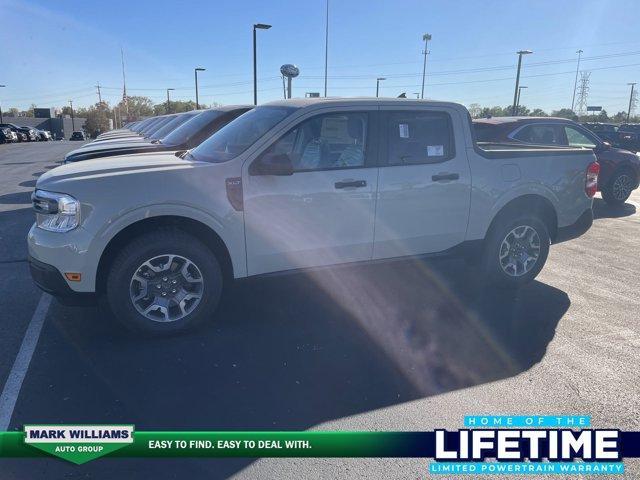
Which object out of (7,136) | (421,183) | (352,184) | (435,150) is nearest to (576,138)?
(435,150)

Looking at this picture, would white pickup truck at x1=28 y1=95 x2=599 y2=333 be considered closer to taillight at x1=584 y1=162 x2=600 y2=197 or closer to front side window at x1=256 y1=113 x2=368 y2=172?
front side window at x1=256 y1=113 x2=368 y2=172

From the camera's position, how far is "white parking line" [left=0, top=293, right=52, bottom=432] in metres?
2.99

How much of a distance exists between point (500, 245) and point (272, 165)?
269 centimetres

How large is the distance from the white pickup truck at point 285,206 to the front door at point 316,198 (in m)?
0.01

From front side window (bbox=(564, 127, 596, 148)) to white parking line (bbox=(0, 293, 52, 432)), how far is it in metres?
9.28

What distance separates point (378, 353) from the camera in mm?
3850

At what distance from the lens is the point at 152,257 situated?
12.5 feet

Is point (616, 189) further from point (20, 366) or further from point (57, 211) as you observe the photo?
point (20, 366)

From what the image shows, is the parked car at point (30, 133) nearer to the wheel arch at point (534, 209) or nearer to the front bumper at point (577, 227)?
the wheel arch at point (534, 209)

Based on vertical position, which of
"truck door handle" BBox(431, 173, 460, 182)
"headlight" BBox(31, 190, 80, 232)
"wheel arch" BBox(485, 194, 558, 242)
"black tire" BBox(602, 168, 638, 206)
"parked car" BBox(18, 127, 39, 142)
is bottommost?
"parked car" BBox(18, 127, 39, 142)

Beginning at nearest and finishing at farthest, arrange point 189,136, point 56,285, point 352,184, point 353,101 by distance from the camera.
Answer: point 56,285, point 352,184, point 353,101, point 189,136

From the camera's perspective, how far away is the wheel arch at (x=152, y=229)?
3.74 m

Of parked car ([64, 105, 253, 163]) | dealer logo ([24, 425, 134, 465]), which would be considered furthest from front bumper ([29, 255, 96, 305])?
parked car ([64, 105, 253, 163])

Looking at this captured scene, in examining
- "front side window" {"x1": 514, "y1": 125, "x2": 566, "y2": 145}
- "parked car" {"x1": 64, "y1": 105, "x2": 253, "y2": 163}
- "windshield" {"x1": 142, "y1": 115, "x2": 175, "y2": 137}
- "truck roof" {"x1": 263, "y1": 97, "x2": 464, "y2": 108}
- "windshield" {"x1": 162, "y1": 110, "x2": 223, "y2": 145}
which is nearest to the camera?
"truck roof" {"x1": 263, "y1": 97, "x2": 464, "y2": 108}
